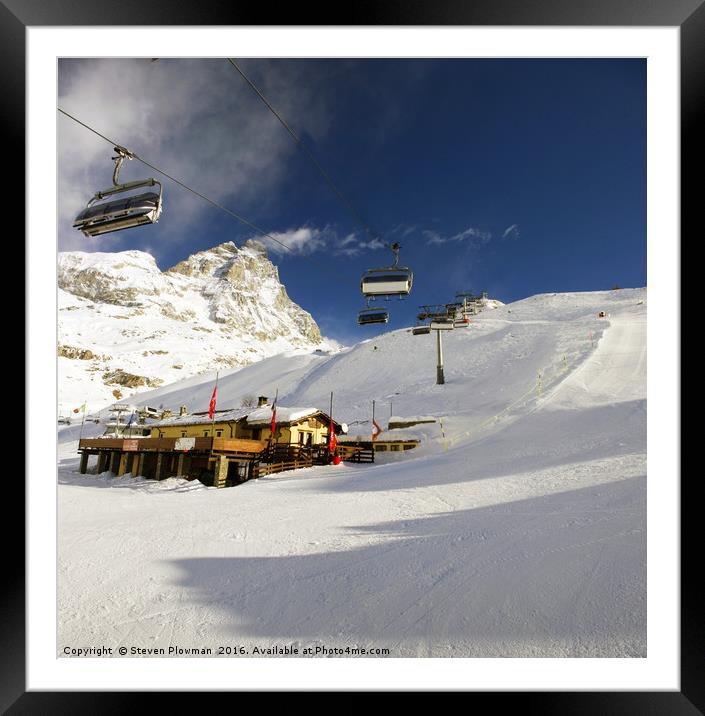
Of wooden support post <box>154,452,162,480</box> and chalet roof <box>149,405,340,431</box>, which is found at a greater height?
chalet roof <box>149,405,340,431</box>

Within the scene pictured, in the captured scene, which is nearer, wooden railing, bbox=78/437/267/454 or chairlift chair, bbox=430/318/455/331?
wooden railing, bbox=78/437/267/454

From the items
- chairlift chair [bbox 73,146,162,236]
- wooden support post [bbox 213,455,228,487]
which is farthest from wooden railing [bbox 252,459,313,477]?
chairlift chair [bbox 73,146,162,236]

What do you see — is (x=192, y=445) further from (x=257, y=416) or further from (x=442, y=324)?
(x=442, y=324)

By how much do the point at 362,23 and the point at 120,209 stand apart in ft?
12.9

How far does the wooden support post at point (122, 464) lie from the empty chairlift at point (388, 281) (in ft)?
83.9

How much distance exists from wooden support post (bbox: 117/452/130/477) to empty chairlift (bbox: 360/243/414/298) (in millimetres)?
25582

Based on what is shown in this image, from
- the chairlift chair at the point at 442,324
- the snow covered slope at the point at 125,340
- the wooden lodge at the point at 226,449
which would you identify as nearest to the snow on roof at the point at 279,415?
the wooden lodge at the point at 226,449

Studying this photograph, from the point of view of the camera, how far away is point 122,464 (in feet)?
92.3

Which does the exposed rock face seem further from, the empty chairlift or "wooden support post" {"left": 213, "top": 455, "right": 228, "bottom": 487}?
the empty chairlift

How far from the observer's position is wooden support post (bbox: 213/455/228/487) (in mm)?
20942

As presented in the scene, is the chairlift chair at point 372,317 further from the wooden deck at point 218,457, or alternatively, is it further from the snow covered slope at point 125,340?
the snow covered slope at point 125,340

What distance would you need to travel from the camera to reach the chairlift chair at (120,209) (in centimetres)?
561

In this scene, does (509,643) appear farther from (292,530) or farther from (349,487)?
(349,487)

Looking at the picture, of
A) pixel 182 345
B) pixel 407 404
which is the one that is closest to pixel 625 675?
pixel 407 404
